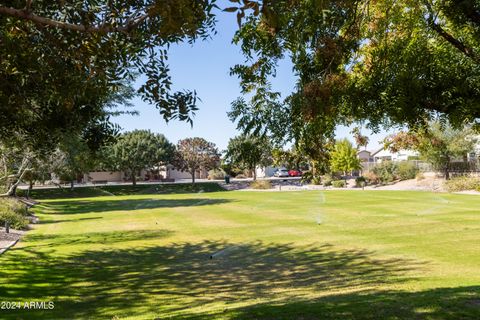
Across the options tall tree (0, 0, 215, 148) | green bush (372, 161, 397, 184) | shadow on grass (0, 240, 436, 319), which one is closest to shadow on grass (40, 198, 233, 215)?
shadow on grass (0, 240, 436, 319)

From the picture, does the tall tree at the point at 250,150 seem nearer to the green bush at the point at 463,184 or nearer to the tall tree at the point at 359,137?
the tall tree at the point at 359,137

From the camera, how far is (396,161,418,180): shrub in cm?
5819

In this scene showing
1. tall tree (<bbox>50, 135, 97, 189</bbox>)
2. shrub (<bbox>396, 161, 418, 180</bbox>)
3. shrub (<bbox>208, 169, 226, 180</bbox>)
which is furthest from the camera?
shrub (<bbox>208, 169, 226, 180</bbox>)

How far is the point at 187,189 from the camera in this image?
63500mm

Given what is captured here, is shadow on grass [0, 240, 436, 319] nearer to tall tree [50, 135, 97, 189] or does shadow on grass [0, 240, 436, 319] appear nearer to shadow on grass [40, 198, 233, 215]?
tall tree [50, 135, 97, 189]

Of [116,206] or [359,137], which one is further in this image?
[116,206]

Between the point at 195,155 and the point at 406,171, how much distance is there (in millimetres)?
38984

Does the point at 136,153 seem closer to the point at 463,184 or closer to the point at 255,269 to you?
the point at 463,184

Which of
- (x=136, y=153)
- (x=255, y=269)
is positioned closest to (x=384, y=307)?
(x=255, y=269)

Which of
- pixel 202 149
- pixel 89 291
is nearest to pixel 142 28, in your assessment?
pixel 89 291

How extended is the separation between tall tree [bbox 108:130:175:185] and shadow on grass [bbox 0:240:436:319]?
185 feet

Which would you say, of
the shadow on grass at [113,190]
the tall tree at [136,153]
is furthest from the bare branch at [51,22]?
the tall tree at [136,153]

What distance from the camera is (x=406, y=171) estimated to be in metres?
58.3

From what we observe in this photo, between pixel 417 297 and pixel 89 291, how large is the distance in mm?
7539
